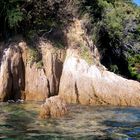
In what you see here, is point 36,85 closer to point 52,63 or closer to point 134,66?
point 52,63

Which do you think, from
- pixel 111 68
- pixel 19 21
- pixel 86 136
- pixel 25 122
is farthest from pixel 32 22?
pixel 86 136

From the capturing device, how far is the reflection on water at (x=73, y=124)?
1190 cm

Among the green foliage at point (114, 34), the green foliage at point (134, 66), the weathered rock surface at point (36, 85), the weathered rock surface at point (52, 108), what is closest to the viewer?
the weathered rock surface at point (52, 108)

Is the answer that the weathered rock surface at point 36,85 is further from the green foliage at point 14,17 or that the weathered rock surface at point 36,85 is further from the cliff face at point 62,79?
the green foliage at point 14,17

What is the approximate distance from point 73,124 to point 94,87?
704 centimetres

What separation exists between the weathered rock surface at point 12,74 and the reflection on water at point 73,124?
2.23 metres

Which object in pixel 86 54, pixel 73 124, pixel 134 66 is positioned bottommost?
pixel 73 124

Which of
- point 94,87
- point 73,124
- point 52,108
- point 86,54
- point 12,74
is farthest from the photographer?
point 86,54

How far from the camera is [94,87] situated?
20.7 m

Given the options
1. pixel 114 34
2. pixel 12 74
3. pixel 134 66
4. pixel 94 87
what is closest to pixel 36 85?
pixel 12 74

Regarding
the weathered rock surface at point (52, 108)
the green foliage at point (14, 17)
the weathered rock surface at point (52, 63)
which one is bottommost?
the weathered rock surface at point (52, 108)

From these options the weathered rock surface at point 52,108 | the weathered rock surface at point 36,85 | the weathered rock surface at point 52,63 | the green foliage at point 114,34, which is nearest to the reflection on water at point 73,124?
the weathered rock surface at point 52,108

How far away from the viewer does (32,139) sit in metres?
11.3

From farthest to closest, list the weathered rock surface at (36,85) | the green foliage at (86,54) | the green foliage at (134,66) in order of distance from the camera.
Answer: the green foliage at (134,66) → the green foliage at (86,54) → the weathered rock surface at (36,85)
